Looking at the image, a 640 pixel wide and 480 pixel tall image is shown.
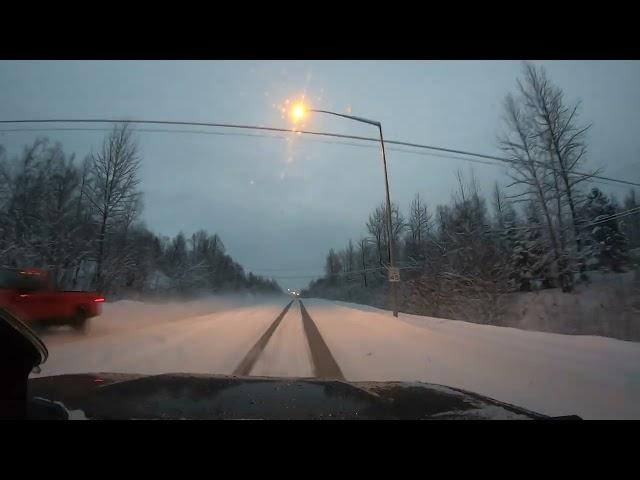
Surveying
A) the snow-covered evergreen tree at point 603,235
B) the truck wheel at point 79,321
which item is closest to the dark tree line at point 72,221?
the truck wheel at point 79,321

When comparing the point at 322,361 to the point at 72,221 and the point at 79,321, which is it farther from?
the point at 72,221

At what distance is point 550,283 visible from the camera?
97.4 feet

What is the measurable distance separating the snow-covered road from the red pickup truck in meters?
0.72

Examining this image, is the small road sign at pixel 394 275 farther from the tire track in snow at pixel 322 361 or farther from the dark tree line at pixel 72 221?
the dark tree line at pixel 72 221

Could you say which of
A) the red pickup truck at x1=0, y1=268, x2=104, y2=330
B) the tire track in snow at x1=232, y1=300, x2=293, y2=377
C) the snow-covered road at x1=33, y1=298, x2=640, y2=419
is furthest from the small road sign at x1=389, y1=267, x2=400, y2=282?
the red pickup truck at x1=0, y1=268, x2=104, y2=330

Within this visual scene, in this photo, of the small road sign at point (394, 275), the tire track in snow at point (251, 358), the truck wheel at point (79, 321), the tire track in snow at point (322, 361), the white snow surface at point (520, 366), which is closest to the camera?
the white snow surface at point (520, 366)

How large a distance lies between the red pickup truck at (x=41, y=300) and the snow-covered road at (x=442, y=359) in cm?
72

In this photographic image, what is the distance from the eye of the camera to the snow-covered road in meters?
5.81

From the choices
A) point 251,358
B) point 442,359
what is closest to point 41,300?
point 251,358

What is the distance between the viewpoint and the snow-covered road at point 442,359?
19.0ft

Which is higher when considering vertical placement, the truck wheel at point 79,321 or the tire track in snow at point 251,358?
the truck wheel at point 79,321

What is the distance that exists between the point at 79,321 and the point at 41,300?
2.06 metres
